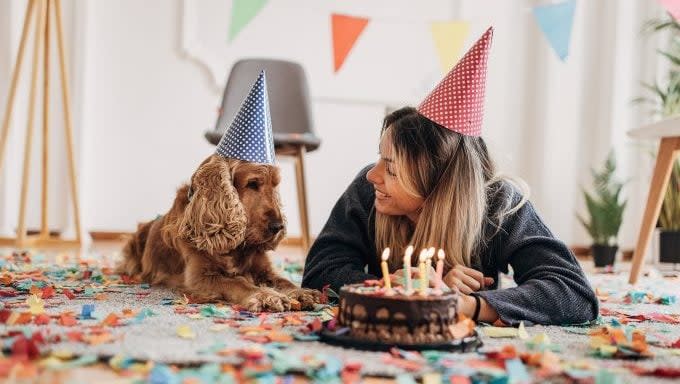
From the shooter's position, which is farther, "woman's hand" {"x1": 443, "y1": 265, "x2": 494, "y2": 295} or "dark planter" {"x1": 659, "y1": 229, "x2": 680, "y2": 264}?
"dark planter" {"x1": 659, "y1": 229, "x2": 680, "y2": 264}

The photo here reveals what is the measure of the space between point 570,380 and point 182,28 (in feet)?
13.5

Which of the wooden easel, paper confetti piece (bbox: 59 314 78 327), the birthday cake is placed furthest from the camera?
the wooden easel

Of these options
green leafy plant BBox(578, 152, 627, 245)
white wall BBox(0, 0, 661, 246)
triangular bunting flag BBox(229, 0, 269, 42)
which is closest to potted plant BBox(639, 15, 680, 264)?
green leafy plant BBox(578, 152, 627, 245)

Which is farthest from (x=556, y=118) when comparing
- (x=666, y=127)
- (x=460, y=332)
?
(x=460, y=332)

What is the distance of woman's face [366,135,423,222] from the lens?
6.47ft

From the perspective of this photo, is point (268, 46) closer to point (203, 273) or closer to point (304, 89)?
point (304, 89)

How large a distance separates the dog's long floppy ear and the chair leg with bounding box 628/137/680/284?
170cm

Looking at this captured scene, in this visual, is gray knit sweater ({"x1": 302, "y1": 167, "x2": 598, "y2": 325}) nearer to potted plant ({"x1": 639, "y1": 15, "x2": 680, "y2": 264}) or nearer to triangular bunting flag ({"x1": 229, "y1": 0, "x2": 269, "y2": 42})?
potted plant ({"x1": 639, "y1": 15, "x2": 680, "y2": 264})

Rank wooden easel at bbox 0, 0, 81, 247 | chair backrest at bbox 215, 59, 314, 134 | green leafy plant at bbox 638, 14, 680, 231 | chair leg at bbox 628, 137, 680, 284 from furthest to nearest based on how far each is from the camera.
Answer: green leafy plant at bbox 638, 14, 680, 231 < chair backrest at bbox 215, 59, 314, 134 < wooden easel at bbox 0, 0, 81, 247 < chair leg at bbox 628, 137, 680, 284

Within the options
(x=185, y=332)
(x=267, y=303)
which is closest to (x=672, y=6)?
(x=267, y=303)

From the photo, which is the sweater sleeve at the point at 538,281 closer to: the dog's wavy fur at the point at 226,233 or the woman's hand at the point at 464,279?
the woman's hand at the point at 464,279

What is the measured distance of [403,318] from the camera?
1385mm

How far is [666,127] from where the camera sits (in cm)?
299

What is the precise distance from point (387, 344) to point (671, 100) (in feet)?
12.5
